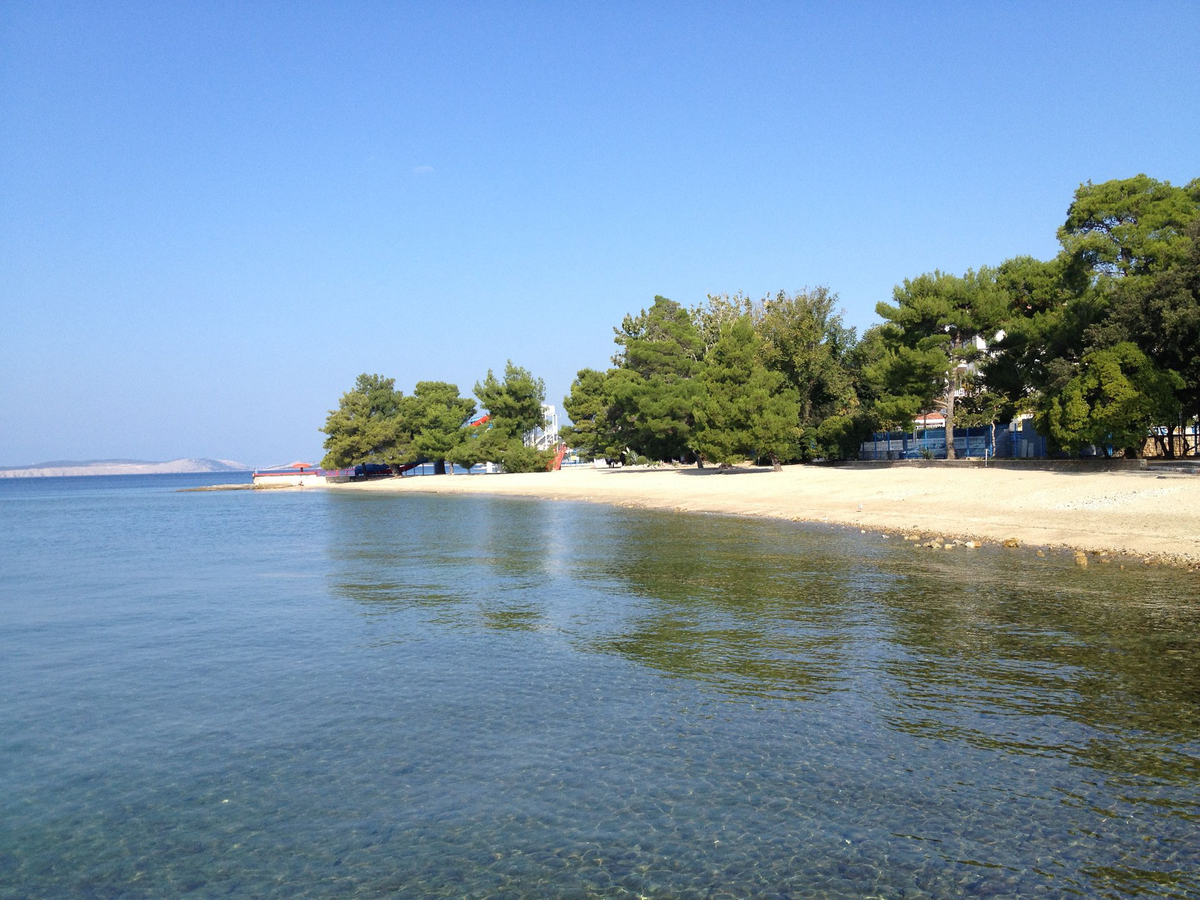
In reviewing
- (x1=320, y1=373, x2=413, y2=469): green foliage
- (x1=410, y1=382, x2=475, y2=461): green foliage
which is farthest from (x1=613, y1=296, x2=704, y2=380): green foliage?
(x1=320, y1=373, x2=413, y2=469): green foliage

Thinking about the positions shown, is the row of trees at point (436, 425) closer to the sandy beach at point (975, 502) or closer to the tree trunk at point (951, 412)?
the sandy beach at point (975, 502)

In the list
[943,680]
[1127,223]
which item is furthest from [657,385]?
[943,680]

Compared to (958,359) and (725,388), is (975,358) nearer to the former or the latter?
(958,359)

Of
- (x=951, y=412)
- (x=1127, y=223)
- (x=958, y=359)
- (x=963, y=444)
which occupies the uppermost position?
(x=1127, y=223)

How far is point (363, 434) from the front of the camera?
340ft

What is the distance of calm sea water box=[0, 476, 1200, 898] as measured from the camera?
6.86 meters

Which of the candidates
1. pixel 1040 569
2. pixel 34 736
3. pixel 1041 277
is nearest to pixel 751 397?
pixel 1041 277

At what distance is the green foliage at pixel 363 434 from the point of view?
103438mm

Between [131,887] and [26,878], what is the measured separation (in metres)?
0.98

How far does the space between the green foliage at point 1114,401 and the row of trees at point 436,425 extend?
63.6m

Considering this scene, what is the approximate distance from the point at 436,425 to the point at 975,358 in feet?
207

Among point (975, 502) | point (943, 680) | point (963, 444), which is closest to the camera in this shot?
point (943, 680)

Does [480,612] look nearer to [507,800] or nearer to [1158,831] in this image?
[507,800]

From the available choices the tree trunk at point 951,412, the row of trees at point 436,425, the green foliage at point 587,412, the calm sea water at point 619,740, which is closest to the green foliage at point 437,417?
the row of trees at point 436,425
